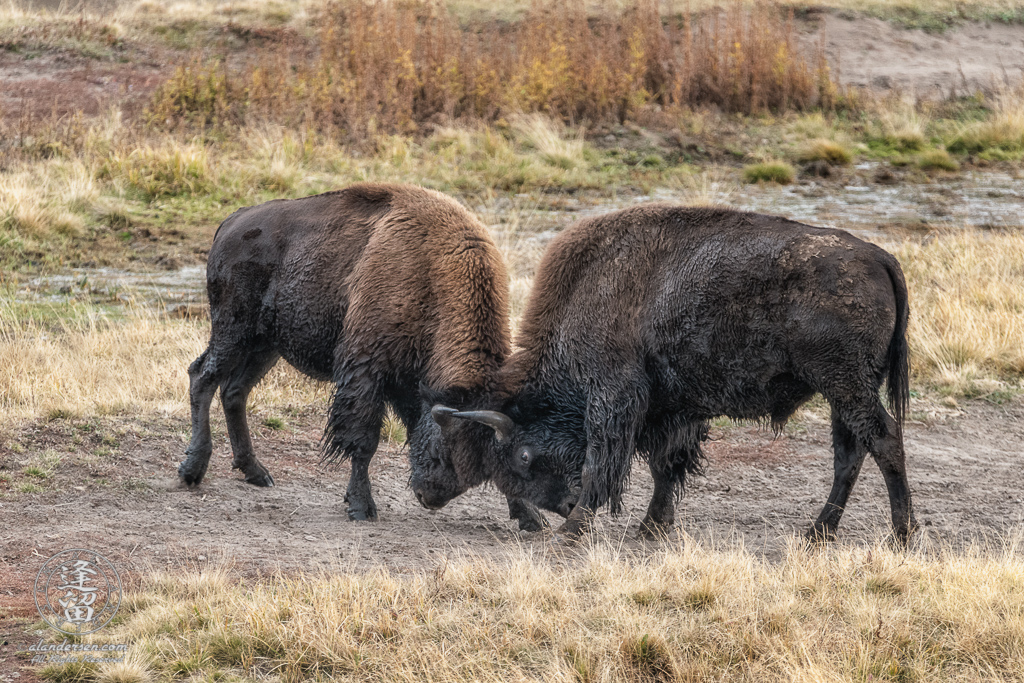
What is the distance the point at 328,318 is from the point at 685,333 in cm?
228

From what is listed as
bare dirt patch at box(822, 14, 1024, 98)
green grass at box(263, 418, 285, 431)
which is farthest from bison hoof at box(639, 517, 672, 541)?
bare dirt patch at box(822, 14, 1024, 98)

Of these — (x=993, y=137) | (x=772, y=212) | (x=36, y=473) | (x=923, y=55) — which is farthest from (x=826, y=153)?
(x=36, y=473)

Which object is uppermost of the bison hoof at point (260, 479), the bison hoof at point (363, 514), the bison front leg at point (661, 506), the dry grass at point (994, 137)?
the dry grass at point (994, 137)

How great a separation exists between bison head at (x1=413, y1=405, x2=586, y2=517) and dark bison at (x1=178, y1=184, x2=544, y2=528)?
17 cm

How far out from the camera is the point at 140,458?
285 inches

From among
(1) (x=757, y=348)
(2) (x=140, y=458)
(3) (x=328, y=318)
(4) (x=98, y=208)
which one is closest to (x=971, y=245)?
(1) (x=757, y=348)

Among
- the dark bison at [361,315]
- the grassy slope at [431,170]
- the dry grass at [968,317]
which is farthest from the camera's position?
the grassy slope at [431,170]

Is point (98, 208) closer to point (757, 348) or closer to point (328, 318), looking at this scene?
point (328, 318)

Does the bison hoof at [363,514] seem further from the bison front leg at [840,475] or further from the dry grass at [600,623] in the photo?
the bison front leg at [840,475]

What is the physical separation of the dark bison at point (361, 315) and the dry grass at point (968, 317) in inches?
177

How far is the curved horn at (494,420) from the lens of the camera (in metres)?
5.84

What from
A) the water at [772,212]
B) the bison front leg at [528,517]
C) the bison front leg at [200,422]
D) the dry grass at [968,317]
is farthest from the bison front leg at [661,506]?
the water at [772,212]

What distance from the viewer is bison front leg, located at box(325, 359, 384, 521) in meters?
6.38

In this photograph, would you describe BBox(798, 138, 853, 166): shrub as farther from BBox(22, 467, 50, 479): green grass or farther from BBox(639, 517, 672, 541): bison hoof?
BBox(22, 467, 50, 479): green grass
